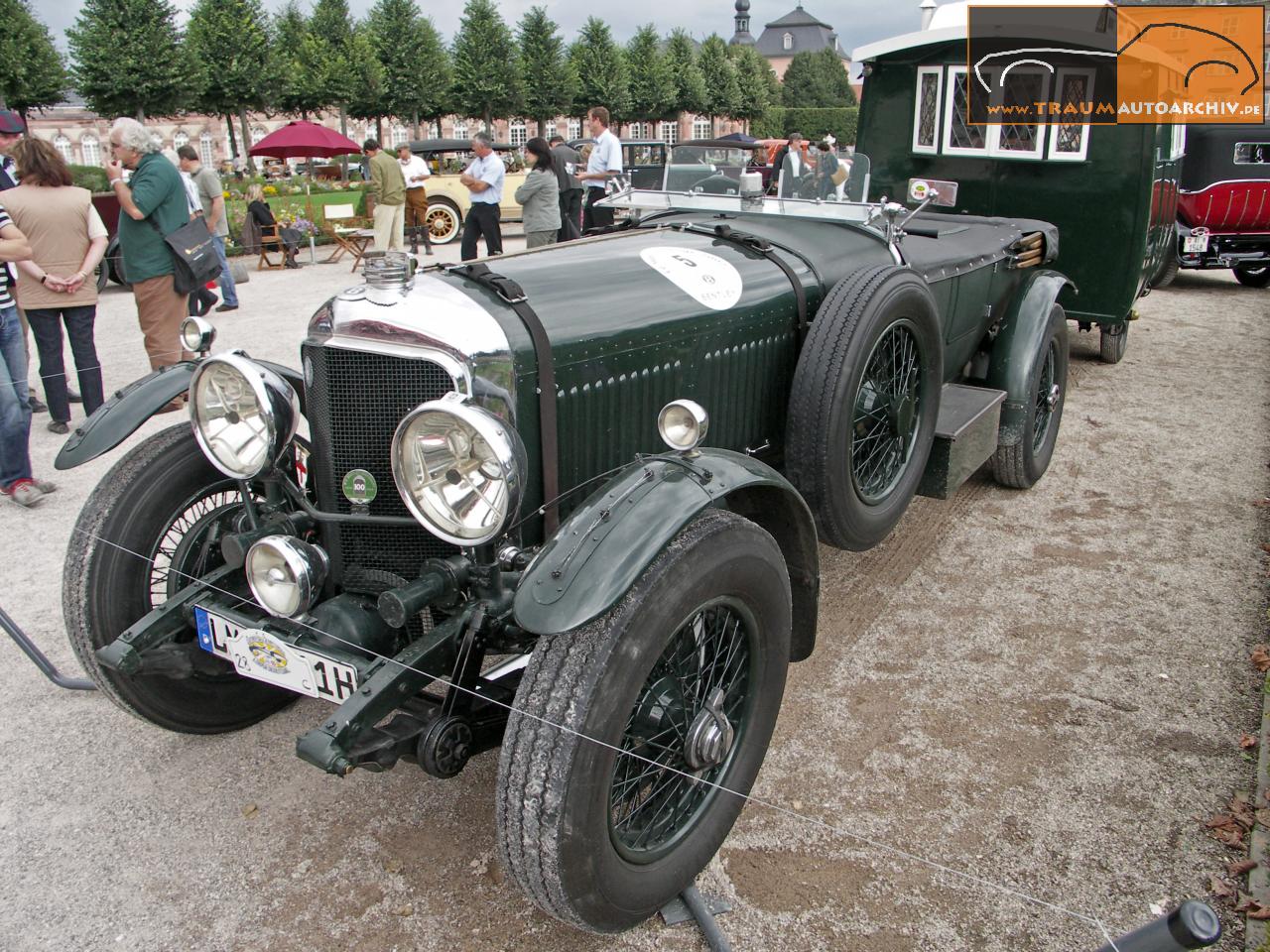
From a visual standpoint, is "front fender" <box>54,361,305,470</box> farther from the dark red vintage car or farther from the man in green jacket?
the dark red vintage car

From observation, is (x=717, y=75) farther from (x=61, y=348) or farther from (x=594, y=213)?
(x=61, y=348)

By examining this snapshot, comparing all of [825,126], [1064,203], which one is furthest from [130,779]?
[825,126]

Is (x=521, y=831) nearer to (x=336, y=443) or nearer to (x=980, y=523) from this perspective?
(x=336, y=443)

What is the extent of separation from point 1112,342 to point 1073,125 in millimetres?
2252

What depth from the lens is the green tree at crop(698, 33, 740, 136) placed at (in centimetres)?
5159

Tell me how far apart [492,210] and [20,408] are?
6.38 metres

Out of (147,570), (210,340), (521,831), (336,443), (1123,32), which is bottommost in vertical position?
(521,831)

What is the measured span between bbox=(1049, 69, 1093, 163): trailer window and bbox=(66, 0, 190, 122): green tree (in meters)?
30.8

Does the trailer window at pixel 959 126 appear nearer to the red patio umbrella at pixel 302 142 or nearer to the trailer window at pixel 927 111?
the trailer window at pixel 927 111

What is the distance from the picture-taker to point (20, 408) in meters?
4.80

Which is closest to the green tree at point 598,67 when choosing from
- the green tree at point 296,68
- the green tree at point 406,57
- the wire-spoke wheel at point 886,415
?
the green tree at point 406,57

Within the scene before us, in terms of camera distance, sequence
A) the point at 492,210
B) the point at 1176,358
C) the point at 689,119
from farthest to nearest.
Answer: the point at 689,119, the point at 492,210, the point at 1176,358

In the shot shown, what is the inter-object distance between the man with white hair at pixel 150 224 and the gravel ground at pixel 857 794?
215 centimetres

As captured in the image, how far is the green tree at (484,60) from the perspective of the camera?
37.5 meters
